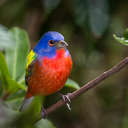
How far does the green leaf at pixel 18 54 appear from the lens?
12.4ft

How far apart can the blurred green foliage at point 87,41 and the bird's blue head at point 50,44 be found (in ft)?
0.66

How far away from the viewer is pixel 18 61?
381 centimetres

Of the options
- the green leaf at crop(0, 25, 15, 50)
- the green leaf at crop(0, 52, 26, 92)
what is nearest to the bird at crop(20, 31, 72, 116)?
the green leaf at crop(0, 52, 26, 92)

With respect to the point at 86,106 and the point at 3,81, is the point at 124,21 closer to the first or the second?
the point at 86,106

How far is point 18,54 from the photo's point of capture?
12.5ft

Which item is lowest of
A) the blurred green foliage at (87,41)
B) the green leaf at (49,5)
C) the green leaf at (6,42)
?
the blurred green foliage at (87,41)

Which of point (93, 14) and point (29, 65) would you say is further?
point (93, 14)

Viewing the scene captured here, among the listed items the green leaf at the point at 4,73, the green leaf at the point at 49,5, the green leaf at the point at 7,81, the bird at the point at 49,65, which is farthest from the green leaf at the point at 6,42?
the green leaf at the point at 49,5

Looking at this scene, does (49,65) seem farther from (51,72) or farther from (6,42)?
(6,42)

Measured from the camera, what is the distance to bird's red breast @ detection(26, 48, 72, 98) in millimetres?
3551

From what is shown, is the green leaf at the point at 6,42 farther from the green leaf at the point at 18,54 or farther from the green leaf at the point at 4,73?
the green leaf at the point at 18,54

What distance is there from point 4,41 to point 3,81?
1.98m

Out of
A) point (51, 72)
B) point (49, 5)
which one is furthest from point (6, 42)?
point (49, 5)

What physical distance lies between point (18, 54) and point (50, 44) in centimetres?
40
